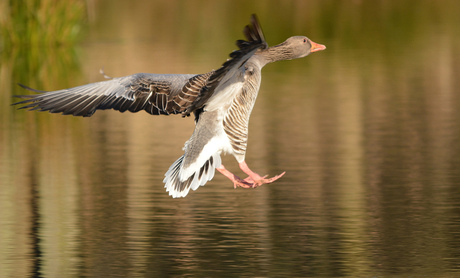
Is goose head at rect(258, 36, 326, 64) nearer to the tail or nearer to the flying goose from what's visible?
the flying goose

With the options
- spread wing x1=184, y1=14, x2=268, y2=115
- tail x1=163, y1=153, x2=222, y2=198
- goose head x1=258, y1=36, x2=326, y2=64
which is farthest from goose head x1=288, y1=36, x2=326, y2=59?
tail x1=163, y1=153, x2=222, y2=198

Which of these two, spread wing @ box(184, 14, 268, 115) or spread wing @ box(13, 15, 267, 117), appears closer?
spread wing @ box(184, 14, 268, 115)

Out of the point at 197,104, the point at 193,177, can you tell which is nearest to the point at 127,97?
the point at 197,104

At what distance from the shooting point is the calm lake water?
11.3m

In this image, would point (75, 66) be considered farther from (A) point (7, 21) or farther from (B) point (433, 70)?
(B) point (433, 70)

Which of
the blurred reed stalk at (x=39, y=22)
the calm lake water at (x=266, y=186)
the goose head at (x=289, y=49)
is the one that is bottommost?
the calm lake water at (x=266, y=186)

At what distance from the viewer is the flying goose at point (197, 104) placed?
35.8 ft

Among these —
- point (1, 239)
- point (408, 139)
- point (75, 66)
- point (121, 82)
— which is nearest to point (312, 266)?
point (121, 82)

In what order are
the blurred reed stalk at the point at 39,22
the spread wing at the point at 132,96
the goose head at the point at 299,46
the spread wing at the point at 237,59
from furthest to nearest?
the blurred reed stalk at the point at 39,22, the goose head at the point at 299,46, the spread wing at the point at 132,96, the spread wing at the point at 237,59

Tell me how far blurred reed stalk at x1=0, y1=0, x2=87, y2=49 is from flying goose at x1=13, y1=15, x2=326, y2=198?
2298 cm

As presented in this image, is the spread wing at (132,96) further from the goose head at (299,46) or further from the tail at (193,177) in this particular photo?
the goose head at (299,46)

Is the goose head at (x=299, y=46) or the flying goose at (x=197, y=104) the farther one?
the goose head at (x=299, y=46)

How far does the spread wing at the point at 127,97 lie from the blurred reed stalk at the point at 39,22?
22890 millimetres

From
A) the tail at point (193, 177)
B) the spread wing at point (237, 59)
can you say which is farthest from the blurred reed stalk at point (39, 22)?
the spread wing at point (237, 59)
